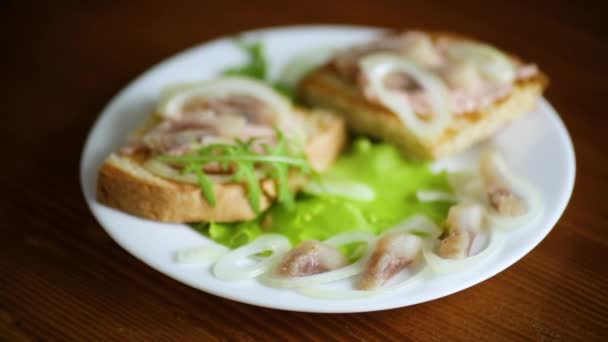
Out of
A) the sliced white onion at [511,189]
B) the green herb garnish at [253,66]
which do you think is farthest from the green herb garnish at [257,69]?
the sliced white onion at [511,189]

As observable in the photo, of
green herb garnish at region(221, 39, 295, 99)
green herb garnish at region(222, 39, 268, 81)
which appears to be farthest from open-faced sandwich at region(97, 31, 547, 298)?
green herb garnish at region(222, 39, 268, 81)

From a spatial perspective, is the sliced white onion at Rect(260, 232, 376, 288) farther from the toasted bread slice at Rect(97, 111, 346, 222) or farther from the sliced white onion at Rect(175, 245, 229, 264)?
the toasted bread slice at Rect(97, 111, 346, 222)

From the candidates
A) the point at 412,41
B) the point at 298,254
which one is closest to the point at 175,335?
the point at 298,254

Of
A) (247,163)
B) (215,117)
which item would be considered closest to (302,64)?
(215,117)

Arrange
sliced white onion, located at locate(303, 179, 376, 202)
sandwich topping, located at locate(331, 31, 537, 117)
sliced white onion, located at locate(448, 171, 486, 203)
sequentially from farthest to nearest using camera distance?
sandwich topping, located at locate(331, 31, 537, 117)
sliced white onion, located at locate(303, 179, 376, 202)
sliced white onion, located at locate(448, 171, 486, 203)

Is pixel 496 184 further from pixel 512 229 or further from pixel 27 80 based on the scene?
pixel 27 80

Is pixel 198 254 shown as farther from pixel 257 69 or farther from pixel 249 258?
pixel 257 69
